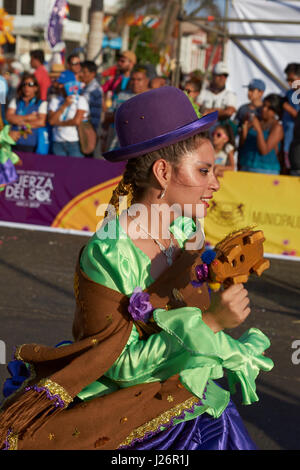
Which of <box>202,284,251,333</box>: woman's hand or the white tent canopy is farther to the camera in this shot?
the white tent canopy

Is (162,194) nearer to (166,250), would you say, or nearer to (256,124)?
(166,250)

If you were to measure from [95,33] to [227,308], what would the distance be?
14442mm

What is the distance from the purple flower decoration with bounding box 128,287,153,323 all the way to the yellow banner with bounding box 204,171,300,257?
6504 mm

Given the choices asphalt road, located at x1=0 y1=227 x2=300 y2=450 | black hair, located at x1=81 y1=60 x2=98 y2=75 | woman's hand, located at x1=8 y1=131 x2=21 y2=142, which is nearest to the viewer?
asphalt road, located at x1=0 y1=227 x2=300 y2=450

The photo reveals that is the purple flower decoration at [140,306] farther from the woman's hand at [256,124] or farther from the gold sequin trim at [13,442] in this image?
the woman's hand at [256,124]

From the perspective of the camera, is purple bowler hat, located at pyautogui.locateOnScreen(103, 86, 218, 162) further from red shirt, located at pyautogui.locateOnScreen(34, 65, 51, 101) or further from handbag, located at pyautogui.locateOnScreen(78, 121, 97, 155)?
red shirt, located at pyautogui.locateOnScreen(34, 65, 51, 101)

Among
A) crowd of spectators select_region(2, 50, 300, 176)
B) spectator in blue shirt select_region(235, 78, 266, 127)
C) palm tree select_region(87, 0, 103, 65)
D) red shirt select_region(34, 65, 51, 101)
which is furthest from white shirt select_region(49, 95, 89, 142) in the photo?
palm tree select_region(87, 0, 103, 65)

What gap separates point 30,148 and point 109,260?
8.28m

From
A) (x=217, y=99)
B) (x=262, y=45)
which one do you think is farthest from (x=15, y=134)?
(x=262, y=45)

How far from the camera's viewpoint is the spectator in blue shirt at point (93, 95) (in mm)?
10086

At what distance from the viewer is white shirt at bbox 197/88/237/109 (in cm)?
970

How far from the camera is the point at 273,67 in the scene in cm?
1169

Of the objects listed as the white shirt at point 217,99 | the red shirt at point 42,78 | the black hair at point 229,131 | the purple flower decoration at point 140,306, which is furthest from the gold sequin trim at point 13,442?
the red shirt at point 42,78

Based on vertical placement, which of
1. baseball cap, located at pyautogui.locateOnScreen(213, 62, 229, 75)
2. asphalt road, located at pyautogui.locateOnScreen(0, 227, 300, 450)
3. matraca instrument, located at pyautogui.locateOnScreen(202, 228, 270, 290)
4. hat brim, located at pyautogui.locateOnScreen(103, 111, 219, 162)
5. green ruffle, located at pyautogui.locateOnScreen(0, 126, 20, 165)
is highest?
baseball cap, located at pyautogui.locateOnScreen(213, 62, 229, 75)
